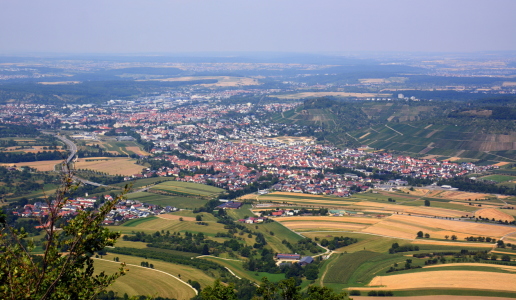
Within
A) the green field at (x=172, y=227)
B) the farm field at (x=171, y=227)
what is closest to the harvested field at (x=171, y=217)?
the farm field at (x=171, y=227)

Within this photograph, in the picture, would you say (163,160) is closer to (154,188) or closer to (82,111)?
(154,188)

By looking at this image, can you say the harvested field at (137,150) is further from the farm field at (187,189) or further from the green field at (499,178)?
the green field at (499,178)

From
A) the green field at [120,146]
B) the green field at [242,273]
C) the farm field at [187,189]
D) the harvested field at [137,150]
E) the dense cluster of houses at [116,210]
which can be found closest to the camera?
the green field at [242,273]

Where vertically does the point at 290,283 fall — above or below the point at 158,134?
above

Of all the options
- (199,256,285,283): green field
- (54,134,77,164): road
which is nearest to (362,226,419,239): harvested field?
(199,256,285,283): green field

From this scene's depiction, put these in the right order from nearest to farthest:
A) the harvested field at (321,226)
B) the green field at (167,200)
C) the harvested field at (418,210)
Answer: the harvested field at (321,226) → the harvested field at (418,210) → the green field at (167,200)

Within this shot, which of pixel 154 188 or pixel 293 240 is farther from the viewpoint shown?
pixel 154 188

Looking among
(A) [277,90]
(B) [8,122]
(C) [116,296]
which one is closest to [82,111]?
(B) [8,122]

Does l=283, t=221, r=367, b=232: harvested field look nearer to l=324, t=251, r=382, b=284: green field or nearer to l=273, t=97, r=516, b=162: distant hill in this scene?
l=324, t=251, r=382, b=284: green field
